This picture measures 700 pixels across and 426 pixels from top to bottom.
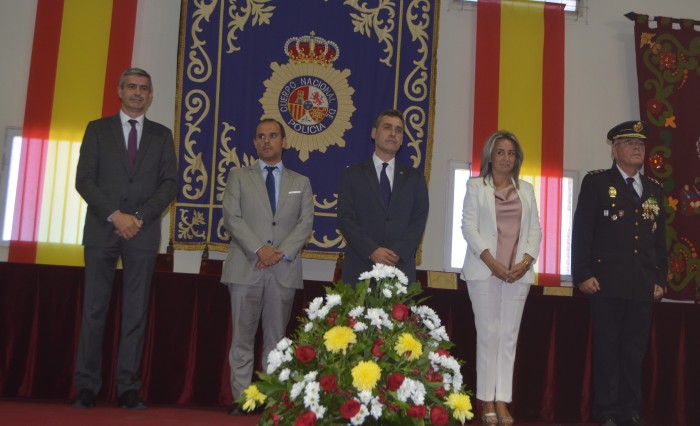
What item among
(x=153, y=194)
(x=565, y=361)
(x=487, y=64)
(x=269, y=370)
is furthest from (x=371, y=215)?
(x=487, y=64)

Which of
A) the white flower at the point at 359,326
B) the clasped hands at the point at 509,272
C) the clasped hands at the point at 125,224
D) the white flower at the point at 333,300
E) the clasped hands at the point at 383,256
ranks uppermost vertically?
the clasped hands at the point at 125,224

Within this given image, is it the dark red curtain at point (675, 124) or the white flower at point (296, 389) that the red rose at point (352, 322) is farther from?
the dark red curtain at point (675, 124)

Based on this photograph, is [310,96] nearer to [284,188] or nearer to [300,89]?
[300,89]

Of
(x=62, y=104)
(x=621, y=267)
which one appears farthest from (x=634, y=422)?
(x=62, y=104)

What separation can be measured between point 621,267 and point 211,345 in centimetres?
225

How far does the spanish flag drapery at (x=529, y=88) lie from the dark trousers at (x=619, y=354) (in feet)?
6.84

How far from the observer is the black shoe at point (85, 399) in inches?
143

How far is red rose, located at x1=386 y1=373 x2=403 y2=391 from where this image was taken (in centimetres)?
174

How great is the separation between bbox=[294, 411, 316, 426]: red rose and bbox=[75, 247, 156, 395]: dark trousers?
2260mm

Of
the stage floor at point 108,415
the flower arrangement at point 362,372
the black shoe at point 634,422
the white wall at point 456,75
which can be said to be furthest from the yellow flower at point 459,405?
the white wall at point 456,75

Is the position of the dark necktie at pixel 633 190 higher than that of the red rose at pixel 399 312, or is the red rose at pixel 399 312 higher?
the dark necktie at pixel 633 190

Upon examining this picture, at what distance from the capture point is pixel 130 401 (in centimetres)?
370

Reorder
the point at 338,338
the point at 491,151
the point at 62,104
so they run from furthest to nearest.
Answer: the point at 62,104 → the point at 491,151 → the point at 338,338

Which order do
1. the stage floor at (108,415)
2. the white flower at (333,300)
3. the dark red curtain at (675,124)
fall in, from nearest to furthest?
the white flower at (333,300) < the stage floor at (108,415) < the dark red curtain at (675,124)
